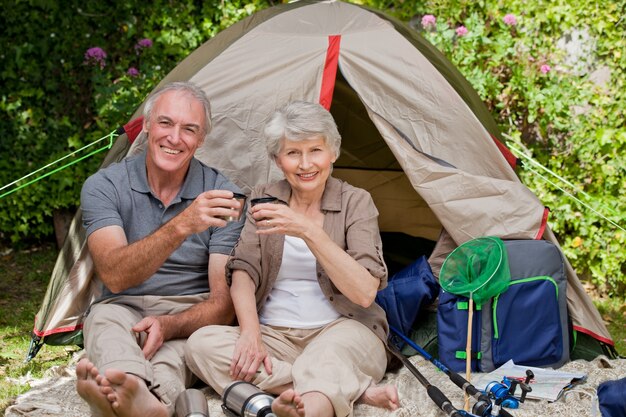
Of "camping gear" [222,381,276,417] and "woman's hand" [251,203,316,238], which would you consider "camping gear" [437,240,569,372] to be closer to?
"woman's hand" [251,203,316,238]

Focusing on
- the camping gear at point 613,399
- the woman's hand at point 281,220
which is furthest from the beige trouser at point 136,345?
the camping gear at point 613,399

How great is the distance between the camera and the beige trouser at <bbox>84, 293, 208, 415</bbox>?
242 centimetres

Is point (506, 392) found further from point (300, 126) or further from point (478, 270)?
point (300, 126)

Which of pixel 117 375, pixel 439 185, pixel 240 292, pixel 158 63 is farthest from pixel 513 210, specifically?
pixel 158 63

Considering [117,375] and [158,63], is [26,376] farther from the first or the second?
[158,63]

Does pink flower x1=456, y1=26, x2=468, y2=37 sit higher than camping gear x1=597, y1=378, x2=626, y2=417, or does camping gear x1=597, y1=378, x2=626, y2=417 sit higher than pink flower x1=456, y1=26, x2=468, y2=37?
pink flower x1=456, y1=26, x2=468, y2=37

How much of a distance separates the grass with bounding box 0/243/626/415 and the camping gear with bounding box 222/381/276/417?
793mm

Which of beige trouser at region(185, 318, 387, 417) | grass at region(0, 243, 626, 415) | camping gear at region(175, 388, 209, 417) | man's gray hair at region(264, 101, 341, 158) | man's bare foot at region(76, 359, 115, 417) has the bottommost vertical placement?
grass at region(0, 243, 626, 415)

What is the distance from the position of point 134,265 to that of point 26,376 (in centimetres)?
78

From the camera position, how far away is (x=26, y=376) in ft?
10.2

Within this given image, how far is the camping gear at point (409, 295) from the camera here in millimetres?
3156

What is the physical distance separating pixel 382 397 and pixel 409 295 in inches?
A: 26.5

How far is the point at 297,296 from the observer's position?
9.11 feet

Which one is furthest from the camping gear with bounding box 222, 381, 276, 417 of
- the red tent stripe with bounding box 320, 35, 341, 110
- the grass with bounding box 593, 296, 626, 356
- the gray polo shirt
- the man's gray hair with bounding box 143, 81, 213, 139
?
the grass with bounding box 593, 296, 626, 356
